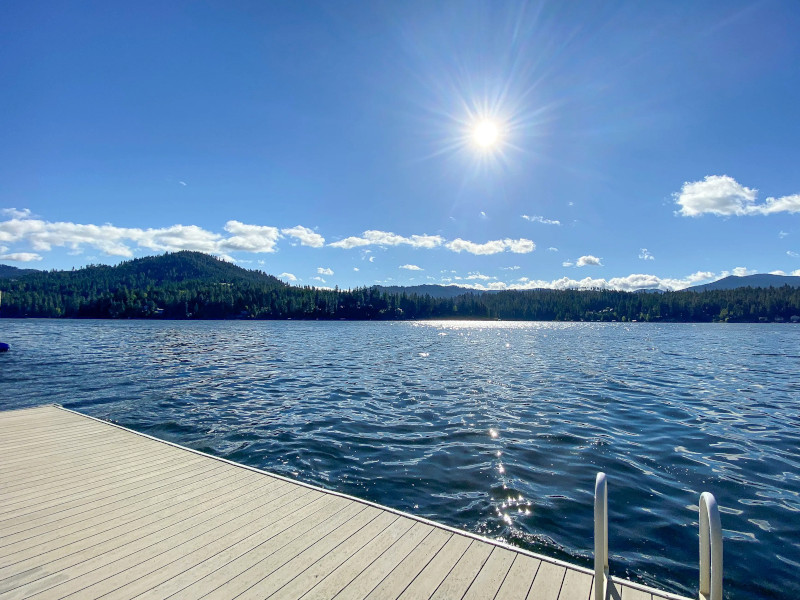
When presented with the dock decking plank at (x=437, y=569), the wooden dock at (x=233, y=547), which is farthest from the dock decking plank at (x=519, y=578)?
the dock decking plank at (x=437, y=569)

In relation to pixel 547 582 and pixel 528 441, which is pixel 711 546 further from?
pixel 528 441

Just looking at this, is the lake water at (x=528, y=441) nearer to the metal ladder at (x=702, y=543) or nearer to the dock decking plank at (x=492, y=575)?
the dock decking plank at (x=492, y=575)

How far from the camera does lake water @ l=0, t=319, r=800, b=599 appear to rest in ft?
24.2

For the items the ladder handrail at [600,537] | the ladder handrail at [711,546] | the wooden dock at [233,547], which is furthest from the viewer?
the wooden dock at [233,547]

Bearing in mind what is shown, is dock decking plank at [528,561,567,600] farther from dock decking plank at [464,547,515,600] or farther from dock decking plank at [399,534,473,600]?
dock decking plank at [399,534,473,600]

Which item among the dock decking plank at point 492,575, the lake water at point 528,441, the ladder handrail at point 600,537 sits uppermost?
the ladder handrail at point 600,537

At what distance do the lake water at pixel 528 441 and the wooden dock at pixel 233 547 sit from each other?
160 cm

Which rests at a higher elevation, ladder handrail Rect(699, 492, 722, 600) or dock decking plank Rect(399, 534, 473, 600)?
ladder handrail Rect(699, 492, 722, 600)

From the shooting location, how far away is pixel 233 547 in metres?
5.58

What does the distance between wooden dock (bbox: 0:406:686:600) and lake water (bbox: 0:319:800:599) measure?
63.2 inches

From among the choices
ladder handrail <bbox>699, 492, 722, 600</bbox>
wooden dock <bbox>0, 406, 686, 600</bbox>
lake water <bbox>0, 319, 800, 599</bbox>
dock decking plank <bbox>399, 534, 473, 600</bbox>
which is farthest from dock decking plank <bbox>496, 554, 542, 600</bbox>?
lake water <bbox>0, 319, 800, 599</bbox>

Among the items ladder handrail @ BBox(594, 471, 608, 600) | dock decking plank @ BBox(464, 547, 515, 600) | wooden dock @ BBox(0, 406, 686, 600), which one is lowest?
wooden dock @ BBox(0, 406, 686, 600)

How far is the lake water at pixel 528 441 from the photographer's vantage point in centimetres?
737

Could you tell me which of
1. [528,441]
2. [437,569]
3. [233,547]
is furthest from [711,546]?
[528,441]
